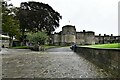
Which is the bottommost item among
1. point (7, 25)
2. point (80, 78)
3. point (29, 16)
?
point (80, 78)

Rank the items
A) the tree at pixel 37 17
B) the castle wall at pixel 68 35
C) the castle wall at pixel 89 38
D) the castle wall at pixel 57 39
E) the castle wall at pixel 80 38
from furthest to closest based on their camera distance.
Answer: the castle wall at pixel 89 38, the castle wall at pixel 80 38, the castle wall at pixel 57 39, the castle wall at pixel 68 35, the tree at pixel 37 17

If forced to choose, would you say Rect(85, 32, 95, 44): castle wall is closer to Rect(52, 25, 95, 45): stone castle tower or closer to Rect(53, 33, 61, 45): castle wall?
Rect(52, 25, 95, 45): stone castle tower

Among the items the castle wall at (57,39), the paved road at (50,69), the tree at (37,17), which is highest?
the tree at (37,17)

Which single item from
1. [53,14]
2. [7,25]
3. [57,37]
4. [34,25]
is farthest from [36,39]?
[57,37]

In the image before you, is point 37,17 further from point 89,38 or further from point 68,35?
point 89,38

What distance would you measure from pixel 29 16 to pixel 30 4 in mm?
4782

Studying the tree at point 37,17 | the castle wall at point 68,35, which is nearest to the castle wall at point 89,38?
the castle wall at point 68,35

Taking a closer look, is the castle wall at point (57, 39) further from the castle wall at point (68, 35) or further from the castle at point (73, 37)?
the castle wall at point (68, 35)

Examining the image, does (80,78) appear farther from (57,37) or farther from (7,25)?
(57,37)

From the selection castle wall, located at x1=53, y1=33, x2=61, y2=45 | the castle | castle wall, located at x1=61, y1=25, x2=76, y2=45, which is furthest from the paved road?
castle wall, located at x1=53, y1=33, x2=61, y2=45

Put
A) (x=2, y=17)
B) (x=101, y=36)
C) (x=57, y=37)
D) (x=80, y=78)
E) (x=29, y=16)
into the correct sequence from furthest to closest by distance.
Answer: (x=101, y=36)
(x=57, y=37)
(x=29, y=16)
(x=2, y=17)
(x=80, y=78)

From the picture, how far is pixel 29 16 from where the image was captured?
62625 millimetres

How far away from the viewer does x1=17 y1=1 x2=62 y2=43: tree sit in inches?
2462

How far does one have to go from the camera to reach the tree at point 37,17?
62.5 metres
